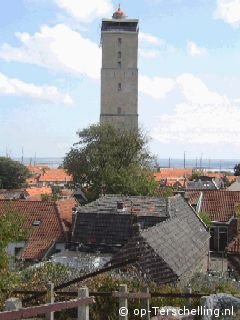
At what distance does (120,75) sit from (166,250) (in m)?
68.5

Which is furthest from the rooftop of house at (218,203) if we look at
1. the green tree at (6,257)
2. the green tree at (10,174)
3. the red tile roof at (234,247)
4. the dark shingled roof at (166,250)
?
the green tree at (10,174)

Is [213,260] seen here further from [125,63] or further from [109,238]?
[125,63]

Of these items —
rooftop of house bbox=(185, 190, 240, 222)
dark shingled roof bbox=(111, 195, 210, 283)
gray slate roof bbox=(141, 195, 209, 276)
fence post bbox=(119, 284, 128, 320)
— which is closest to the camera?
fence post bbox=(119, 284, 128, 320)

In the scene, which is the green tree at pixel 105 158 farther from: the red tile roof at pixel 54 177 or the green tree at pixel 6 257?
the red tile roof at pixel 54 177

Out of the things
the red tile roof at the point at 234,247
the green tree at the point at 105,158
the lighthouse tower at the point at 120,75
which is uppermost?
the lighthouse tower at the point at 120,75

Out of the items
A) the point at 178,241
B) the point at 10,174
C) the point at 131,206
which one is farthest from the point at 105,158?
the point at 10,174

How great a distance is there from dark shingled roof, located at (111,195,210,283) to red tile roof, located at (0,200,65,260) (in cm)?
910

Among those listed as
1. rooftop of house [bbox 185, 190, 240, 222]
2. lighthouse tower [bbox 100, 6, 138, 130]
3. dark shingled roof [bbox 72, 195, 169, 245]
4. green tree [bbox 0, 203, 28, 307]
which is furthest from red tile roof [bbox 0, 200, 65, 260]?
lighthouse tower [bbox 100, 6, 138, 130]

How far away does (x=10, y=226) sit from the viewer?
60.7 feet

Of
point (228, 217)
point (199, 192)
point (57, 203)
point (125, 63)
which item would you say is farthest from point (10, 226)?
point (125, 63)

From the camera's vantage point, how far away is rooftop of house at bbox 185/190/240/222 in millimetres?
36969

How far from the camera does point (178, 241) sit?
20.7 meters

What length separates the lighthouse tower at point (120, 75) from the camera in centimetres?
8188

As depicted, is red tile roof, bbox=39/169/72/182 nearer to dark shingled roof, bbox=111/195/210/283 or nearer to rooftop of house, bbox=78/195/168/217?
rooftop of house, bbox=78/195/168/217
